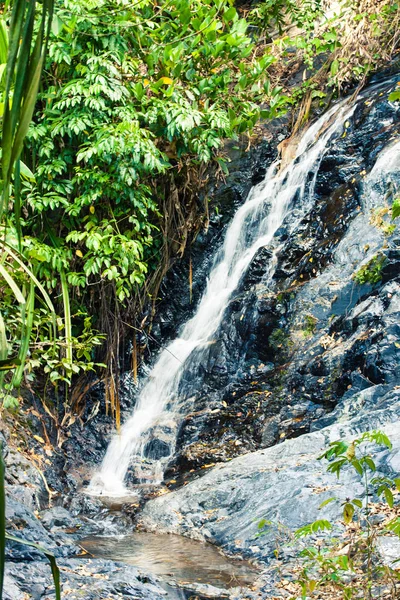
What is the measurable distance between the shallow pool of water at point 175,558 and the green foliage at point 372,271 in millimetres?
3392

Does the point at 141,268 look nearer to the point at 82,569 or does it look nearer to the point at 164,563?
the point at 164,563

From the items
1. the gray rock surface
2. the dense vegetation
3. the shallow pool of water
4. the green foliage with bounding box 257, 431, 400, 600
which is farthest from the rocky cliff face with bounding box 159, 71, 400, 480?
the green foliage with bounding box 257, 431, 400, 600

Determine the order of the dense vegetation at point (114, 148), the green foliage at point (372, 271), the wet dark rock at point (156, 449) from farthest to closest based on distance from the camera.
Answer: the wet dark rock at point (156, 449), the green foliage at point (372, 271), the dense vegetation at point (114, 148)

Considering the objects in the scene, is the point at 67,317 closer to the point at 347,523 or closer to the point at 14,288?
the point at 347,523

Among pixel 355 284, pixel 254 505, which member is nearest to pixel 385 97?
pixel 355 284

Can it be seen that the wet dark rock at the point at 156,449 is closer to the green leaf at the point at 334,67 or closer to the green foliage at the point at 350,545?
the green foliage at the point at 350,545

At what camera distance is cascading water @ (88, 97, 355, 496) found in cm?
726

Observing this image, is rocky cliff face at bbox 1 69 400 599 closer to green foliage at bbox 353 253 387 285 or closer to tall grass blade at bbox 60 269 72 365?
green foliage at bbox 353 253 387 285

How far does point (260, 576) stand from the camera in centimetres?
408

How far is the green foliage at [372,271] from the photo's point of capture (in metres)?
6.89

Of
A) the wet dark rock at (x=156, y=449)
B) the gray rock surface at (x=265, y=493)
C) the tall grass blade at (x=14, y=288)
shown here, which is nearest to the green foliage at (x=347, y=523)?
the gray rock surface at (x=265, y=493)

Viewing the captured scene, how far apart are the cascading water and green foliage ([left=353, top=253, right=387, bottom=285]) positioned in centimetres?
157

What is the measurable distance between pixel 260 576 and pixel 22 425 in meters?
3.54

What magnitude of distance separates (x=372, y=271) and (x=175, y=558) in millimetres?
3752
